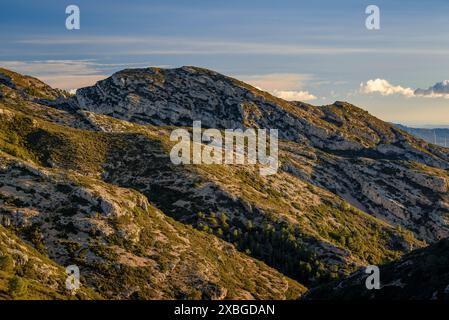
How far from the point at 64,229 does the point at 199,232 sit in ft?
163

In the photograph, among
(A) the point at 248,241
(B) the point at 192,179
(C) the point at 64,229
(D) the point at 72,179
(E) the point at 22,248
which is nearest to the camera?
(E) the point at 22,248

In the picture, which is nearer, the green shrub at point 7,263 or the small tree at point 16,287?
the small tree at point 16,287

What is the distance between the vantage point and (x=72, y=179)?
144 meters

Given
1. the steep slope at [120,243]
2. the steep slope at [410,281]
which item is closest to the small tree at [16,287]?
the steep slope at [120,243]

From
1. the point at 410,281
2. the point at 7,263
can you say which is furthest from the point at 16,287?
the point at 410,281

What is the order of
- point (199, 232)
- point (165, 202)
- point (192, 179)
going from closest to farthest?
point (199, 232), point (165, 202), point (192, 179)

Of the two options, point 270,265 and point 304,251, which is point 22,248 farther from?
point 304,251

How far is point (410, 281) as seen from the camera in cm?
6328

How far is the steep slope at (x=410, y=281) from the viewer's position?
5675 centimetres

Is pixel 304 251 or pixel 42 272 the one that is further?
pixel 304 251

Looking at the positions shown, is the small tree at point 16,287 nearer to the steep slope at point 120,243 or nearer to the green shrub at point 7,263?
the green shrub at point 7,263

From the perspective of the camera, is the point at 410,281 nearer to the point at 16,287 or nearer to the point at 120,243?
the point at 16,287
